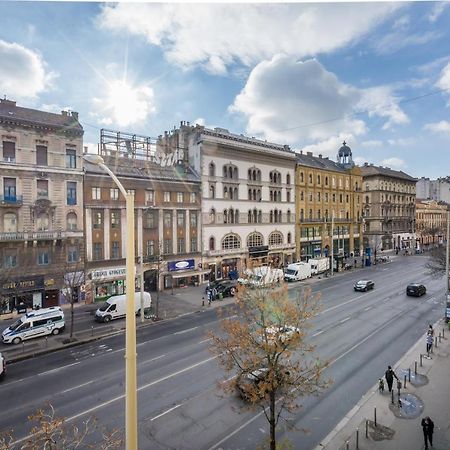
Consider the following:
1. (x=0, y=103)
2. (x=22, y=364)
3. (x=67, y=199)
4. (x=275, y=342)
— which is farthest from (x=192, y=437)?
(x=0, y=103)

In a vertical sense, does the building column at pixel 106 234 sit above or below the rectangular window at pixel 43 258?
above

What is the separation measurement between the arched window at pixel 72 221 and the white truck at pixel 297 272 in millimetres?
28885

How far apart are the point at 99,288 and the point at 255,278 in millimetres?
26668

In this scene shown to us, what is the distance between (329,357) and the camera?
1992 centimetres

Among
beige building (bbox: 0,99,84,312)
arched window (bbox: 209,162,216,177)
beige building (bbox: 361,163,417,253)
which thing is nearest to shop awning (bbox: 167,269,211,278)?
beige building (bbox: 0,99,84,312)

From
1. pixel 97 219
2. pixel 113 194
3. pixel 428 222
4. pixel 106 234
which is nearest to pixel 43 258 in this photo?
pixel 97 219

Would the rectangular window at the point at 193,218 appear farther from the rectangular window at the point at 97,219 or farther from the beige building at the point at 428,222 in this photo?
the beige building at the point at 428,222

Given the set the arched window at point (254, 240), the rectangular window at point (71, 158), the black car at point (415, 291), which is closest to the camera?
the rectangular window at point (71, 158)

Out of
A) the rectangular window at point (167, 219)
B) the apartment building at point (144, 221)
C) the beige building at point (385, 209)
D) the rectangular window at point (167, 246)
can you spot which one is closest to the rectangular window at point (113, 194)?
the apartment building at point (144, 221)

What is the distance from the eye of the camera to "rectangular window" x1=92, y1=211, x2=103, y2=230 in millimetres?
36469

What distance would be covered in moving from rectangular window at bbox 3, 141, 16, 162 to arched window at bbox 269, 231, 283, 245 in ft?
124

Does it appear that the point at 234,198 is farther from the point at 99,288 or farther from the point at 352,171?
the point at 352,171

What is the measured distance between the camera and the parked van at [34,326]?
2378cm

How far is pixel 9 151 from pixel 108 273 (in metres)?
15.7
